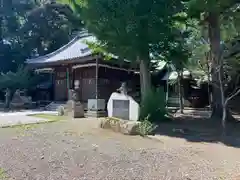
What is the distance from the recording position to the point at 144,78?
13625 mm

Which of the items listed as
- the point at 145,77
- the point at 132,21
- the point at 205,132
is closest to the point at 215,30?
the point at 145,77

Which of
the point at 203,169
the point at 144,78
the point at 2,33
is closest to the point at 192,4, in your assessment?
the point at 144,78

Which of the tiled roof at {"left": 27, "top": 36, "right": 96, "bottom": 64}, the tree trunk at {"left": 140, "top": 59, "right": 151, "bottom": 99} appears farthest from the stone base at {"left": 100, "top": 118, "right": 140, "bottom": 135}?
the tiled roof at {"left": 27, "top": 36, "right": 96, "bottom": 64}

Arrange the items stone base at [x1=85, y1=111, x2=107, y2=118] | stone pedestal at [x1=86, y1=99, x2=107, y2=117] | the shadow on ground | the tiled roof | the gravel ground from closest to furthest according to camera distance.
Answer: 1. the gravel ground
2. the shadow on ground
3. stone base at [x1=85, y1=111, x2=107, y2=118]
4. stone pedestal at [x1=86, y1=99, x2=107, y2=117]
5. the tiled roof

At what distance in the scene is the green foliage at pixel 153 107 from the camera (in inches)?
480

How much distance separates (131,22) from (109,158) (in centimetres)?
623

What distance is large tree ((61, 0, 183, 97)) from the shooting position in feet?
37.5

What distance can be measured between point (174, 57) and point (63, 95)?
36.4ft

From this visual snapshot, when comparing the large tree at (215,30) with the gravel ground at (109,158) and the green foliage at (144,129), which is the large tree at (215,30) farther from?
the gravel ground at (109,158)

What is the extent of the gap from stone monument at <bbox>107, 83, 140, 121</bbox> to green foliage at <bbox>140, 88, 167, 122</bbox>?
0.42m

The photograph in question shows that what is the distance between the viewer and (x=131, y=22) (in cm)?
1141

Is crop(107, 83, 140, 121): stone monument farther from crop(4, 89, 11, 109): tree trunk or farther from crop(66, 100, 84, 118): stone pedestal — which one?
crop(4, 89, 11, 109): tree trunk

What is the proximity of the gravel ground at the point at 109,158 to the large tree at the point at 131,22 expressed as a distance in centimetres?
387

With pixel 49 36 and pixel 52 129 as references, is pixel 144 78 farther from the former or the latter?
pixel 49 36
